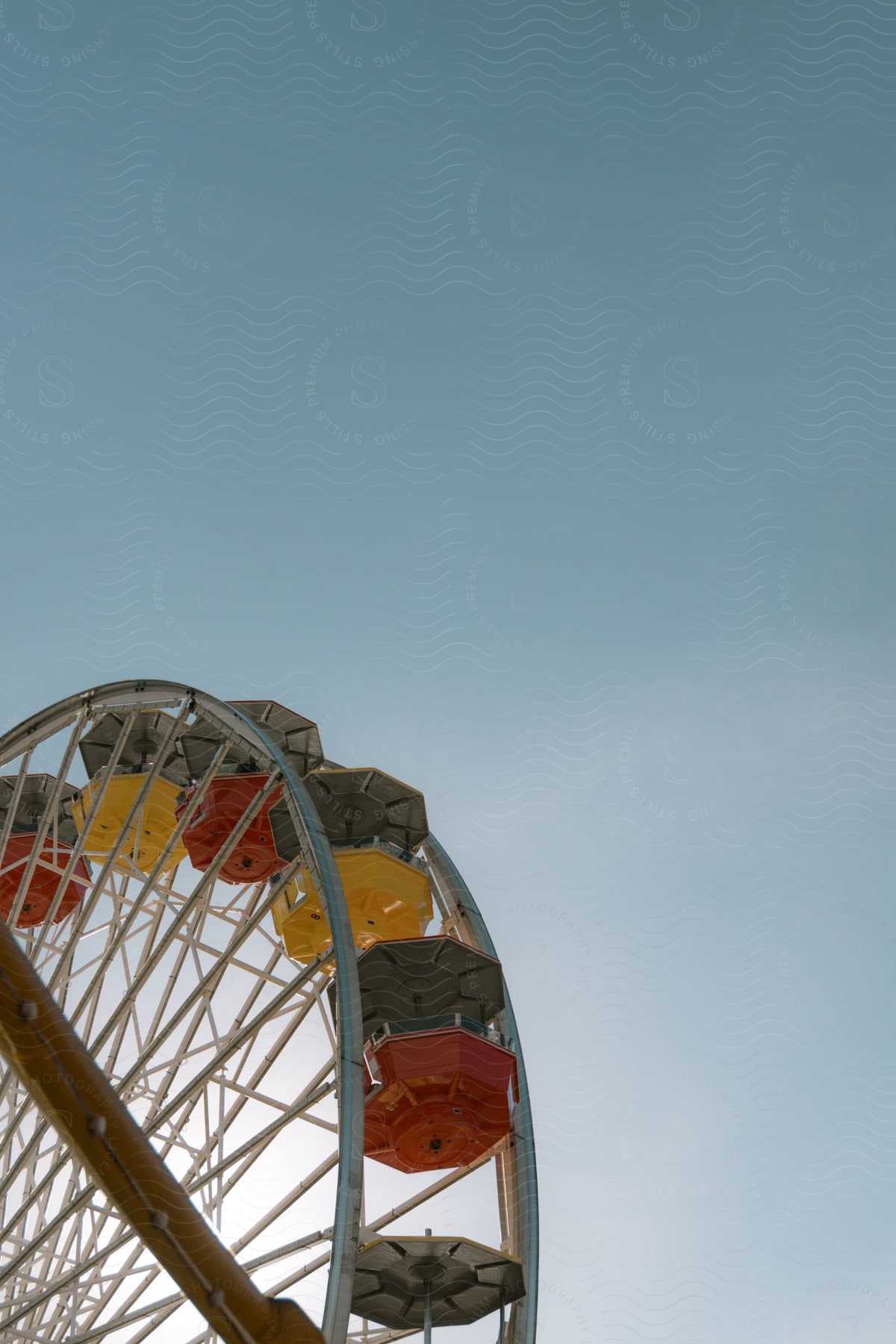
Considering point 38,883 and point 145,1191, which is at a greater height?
point 38,883

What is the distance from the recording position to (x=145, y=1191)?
7.34 metres

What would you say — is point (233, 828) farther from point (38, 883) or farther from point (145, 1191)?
point (145, 1191)

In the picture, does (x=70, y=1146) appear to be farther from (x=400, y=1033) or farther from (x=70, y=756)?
(x=70, y=756)

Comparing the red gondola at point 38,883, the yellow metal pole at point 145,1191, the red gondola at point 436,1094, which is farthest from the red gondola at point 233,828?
the yellow metal pole at point 145,1191

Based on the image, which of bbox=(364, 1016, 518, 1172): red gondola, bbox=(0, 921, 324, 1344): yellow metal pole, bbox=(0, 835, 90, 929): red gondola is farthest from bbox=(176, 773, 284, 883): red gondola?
bbox=(0, 921, 324, 1344): yellow metal pole

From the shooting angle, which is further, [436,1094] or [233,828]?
[233,828]

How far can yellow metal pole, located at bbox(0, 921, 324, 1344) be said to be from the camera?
7301 mm

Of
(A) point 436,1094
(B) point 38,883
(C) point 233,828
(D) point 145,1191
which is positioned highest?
(B) point 38,883

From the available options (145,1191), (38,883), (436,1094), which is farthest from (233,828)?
(145,1191)

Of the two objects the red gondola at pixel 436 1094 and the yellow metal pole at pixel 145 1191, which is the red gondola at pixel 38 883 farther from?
the yellow metal pole at pixel 145 1191

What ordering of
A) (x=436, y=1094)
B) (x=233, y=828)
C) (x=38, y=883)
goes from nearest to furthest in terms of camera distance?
(x=436, y=1094) < (x=233, y=828) < (x=38, y=883)

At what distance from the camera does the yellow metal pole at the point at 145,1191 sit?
287 inches

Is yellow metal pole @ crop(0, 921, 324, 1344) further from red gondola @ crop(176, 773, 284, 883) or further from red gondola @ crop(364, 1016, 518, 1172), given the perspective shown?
red gondola @ crop(176, 773, 284, 883)

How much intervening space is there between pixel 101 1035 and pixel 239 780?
441 cm
